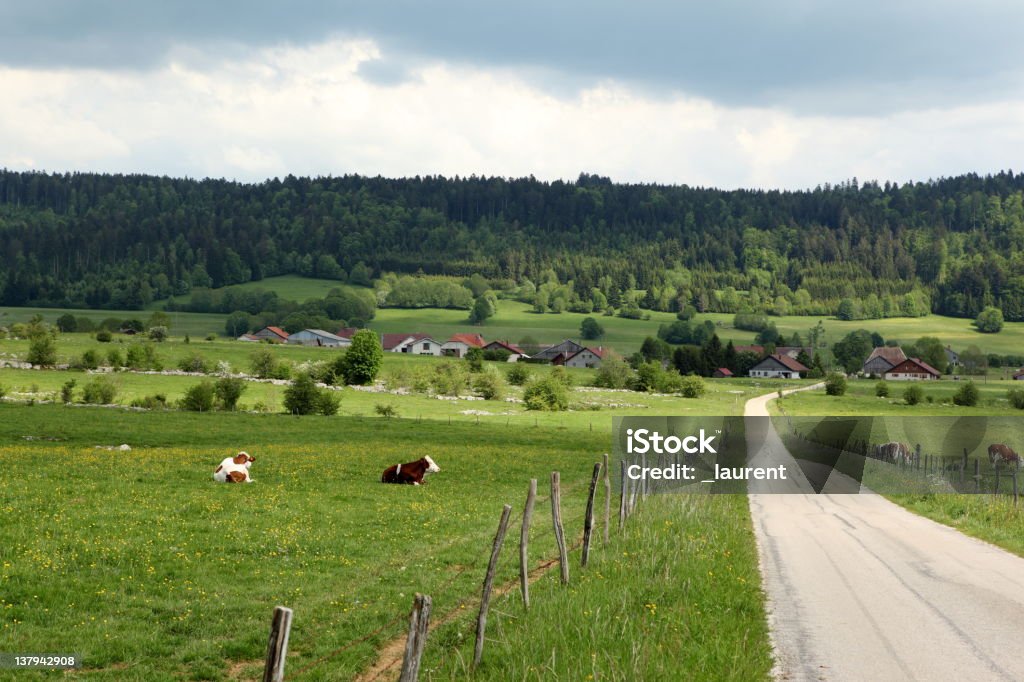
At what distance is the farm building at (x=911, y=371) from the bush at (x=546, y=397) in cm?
9503

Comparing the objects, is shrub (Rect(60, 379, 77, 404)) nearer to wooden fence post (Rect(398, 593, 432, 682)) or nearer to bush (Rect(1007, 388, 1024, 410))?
wooden fence post (Rect(398, 593, 432, 682))

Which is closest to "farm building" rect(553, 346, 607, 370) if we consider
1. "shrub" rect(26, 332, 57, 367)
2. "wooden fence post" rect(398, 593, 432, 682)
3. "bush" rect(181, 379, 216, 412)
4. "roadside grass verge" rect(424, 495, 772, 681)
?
"shrub" rect(26, 332, 57, 367)

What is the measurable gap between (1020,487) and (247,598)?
38.2m

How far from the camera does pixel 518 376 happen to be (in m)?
119

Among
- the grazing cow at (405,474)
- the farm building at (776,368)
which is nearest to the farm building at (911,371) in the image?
the farm building at (776,368)

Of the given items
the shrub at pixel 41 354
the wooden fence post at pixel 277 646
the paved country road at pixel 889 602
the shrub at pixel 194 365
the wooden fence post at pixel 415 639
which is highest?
the wooden fence post at pixel 277 646

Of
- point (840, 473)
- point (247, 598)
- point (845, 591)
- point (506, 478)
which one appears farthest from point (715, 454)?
point (247, 598)

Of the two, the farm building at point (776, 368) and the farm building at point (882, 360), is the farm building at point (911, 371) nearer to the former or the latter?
the farm building at point (882, 360)

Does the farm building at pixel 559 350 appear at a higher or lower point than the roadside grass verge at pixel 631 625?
lower

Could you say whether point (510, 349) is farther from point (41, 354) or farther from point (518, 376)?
point (41, 354)

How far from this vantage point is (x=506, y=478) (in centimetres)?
3584

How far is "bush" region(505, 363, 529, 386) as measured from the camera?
118625mm

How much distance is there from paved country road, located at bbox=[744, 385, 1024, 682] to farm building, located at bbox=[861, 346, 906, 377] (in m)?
157

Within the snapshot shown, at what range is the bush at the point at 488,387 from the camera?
9988 cm
